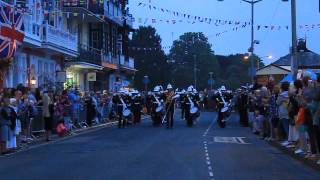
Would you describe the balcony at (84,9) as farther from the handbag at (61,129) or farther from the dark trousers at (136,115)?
the handbag at (61,129)

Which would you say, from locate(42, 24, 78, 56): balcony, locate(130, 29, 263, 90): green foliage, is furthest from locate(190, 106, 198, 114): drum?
locate(130, 29, 263, 90): green foliage

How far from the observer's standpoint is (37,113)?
24.7 m

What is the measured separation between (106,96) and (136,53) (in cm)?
6362

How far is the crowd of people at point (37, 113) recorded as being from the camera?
739 inches

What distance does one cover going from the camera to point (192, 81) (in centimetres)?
13062

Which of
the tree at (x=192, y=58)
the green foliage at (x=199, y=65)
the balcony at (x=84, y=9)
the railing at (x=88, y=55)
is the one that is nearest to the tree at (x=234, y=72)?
the green foliage at (x=199, y=65)

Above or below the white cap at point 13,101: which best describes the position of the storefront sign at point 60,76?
above

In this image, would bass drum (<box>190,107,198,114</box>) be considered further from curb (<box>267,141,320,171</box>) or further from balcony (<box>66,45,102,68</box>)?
balcony (<box>66,45,102,68</box>)

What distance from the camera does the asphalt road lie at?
44.4ft

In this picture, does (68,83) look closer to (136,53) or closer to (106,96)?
(106,96)

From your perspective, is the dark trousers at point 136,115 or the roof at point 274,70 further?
the roof at point 274,70

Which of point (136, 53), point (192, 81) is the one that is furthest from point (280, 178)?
point (192, 81)

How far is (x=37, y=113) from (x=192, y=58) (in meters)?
109

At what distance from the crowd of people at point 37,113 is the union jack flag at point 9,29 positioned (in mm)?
1882
